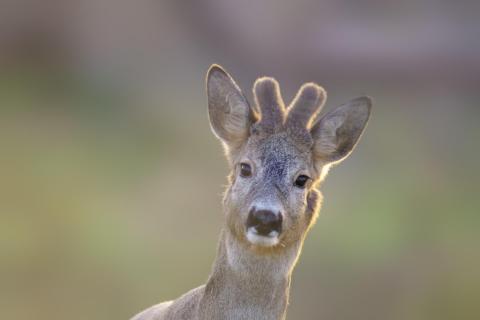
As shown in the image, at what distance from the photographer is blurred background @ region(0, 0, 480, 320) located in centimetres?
1245

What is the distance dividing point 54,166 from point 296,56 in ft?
19.7

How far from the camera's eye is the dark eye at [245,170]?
228 inches

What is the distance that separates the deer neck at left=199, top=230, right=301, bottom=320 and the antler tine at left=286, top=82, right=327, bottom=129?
919 mm

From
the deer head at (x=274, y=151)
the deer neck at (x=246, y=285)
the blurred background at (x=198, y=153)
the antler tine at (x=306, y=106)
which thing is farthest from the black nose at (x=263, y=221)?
the blurred background at (x=198, y=153)

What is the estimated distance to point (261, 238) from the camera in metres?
5.38

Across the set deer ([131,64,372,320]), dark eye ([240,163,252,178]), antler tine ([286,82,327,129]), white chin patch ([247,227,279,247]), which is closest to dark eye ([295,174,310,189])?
deer ([131,64,372,320])

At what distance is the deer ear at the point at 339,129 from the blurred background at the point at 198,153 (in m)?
5.10

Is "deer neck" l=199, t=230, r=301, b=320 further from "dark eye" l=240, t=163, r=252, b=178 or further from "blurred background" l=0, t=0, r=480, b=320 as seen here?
"blurred background" l=0, t=0, r=480, b=320

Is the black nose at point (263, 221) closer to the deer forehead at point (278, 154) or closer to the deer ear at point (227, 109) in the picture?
the deer forehead at point (278, 154)

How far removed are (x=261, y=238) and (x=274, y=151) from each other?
0.68m

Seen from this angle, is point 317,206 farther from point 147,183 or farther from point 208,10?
point 208,10

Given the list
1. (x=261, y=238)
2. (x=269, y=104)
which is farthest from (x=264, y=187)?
(x=269, y=104)

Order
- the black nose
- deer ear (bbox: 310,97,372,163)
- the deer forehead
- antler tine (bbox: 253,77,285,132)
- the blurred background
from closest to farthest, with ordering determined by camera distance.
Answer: the black nose < the deer forehead < antler tine (bbox: 253,77,285,132) < deer ear (bbox: 310,97,372,163) < the blurred background

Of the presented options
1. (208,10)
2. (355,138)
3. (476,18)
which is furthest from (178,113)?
(355,138)
